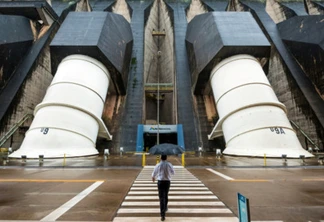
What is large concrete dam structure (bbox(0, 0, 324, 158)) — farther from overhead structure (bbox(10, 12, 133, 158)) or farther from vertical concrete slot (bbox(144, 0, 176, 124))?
vertical concrete slot (bbox(144, 0, 176, 124))

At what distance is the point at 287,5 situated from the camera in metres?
43.2

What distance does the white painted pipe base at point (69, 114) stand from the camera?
18.0 metres

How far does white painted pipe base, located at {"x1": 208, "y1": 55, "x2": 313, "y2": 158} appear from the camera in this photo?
60.4ft

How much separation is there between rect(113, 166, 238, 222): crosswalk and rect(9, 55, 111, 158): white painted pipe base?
13554 millimetres

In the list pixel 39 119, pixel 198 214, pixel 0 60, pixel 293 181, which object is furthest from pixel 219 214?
pixel 0 60

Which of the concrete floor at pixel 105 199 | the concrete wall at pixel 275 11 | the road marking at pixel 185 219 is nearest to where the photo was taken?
the road marking at pixel 185 219

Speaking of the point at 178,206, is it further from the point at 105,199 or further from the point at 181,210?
the point at 105,199

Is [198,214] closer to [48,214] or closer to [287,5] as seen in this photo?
→ [48,214]

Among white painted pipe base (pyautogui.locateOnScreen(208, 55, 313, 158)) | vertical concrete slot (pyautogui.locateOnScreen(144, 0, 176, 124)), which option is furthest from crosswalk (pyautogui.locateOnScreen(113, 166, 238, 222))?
vertical concrete slot (pyautogui.locateOnScreen(144, 0, 176, 124))

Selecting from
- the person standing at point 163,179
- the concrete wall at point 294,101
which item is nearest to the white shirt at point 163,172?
the person standing at point 163,179

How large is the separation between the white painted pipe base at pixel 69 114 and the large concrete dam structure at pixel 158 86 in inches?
3.7

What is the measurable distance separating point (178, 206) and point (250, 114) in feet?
54.6

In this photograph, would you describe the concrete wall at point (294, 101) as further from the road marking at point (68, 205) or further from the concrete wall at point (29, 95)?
the concrete wall at point (29, 95)

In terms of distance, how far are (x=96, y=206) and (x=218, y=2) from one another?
50.1 m
